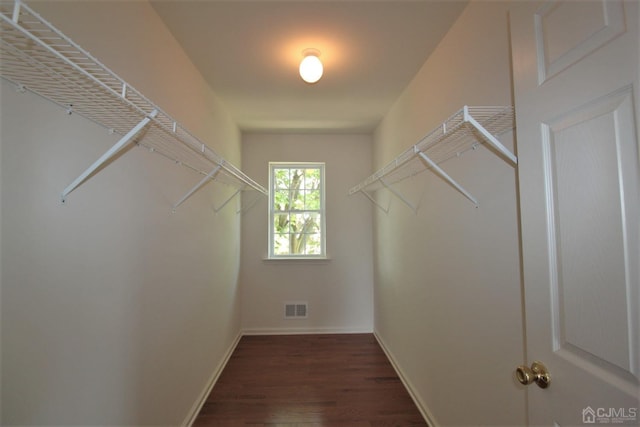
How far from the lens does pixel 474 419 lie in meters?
1.43

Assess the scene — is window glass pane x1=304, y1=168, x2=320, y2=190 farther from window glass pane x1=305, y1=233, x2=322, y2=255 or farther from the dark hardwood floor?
the dark hardwood floor

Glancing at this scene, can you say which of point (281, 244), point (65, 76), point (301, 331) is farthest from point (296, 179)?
point (65, 76)

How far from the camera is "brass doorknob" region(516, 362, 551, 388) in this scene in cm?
75

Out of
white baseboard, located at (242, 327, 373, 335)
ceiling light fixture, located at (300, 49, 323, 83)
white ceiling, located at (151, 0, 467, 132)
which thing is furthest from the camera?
white baseboard, located at (242, 327, 373, 335)

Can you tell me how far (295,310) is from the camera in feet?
12.0

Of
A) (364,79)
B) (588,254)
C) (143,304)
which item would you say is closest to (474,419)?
(588,254)

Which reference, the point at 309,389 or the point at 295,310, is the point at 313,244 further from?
the point at 309,389

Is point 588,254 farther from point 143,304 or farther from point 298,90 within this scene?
point 298,90

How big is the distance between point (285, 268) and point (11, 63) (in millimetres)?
3218

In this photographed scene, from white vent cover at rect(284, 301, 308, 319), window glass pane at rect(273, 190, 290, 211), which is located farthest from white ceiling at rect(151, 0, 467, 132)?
white vent cover at rect(284, 301, 308, 319)

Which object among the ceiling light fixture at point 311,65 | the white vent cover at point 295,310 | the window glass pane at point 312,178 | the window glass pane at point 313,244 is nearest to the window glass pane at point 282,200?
the window glass pane at point 312,178

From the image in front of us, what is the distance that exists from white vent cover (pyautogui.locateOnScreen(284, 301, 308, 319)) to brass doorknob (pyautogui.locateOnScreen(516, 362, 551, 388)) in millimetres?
3065

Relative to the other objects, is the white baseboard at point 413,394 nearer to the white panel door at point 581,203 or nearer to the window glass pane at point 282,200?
the white panel door at point 581,203

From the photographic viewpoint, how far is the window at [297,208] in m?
3.80
